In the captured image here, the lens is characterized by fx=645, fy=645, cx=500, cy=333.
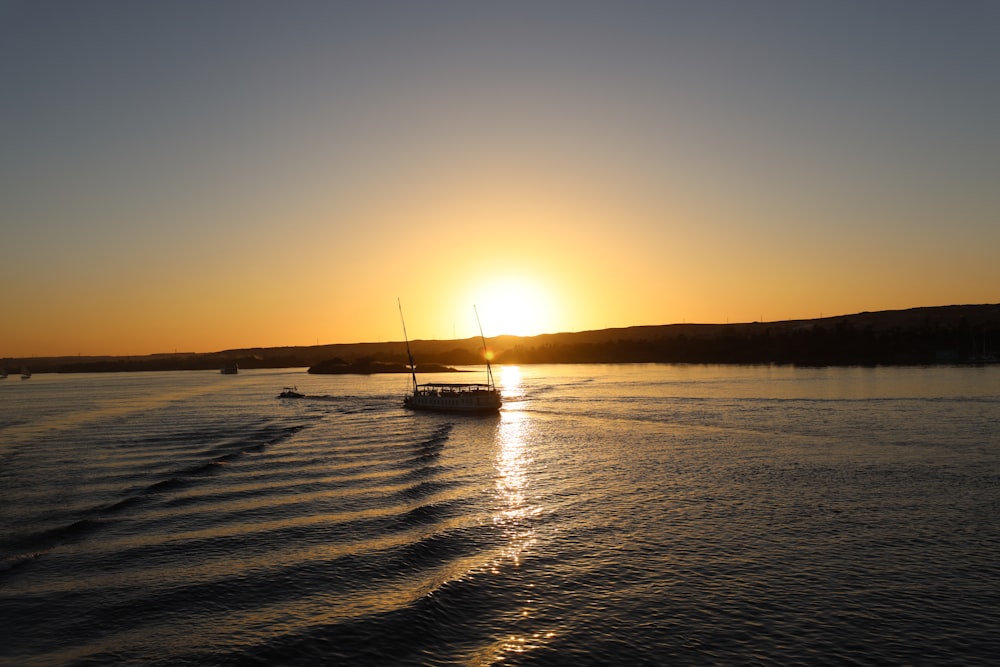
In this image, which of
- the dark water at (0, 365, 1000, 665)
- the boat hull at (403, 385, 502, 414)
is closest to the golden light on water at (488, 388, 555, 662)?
the dark water at (0, 365, 1000, 665)

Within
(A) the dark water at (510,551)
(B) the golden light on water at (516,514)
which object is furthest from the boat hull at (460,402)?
(A) the dark water at (510,551)

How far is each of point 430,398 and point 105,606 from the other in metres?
85.9

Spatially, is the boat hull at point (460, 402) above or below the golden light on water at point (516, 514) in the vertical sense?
above

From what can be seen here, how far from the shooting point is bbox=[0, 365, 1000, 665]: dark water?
69.3ft

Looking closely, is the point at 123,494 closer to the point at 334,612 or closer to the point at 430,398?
the point at 334,612

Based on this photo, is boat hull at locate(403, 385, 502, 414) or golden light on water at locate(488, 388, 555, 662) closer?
golden light on water at locate(488, 388, 555, 662)

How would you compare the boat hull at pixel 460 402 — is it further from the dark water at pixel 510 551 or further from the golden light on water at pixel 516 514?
the dark water at pixel 510 551

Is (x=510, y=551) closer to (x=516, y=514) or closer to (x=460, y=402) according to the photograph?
(x=516, y=514)

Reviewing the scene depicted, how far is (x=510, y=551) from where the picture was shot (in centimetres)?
3031

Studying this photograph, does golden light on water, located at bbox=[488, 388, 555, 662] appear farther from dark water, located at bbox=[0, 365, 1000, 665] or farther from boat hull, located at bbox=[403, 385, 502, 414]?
boat hull, located at bbox=[403, 385, 502, 414]

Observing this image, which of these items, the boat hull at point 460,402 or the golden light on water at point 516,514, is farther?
the boat hull at point 460,402

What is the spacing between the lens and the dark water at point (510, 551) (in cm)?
2111

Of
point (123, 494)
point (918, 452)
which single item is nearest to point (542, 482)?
point (123, 494)

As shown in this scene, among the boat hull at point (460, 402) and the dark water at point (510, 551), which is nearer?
the dark water at point (510, 551)
